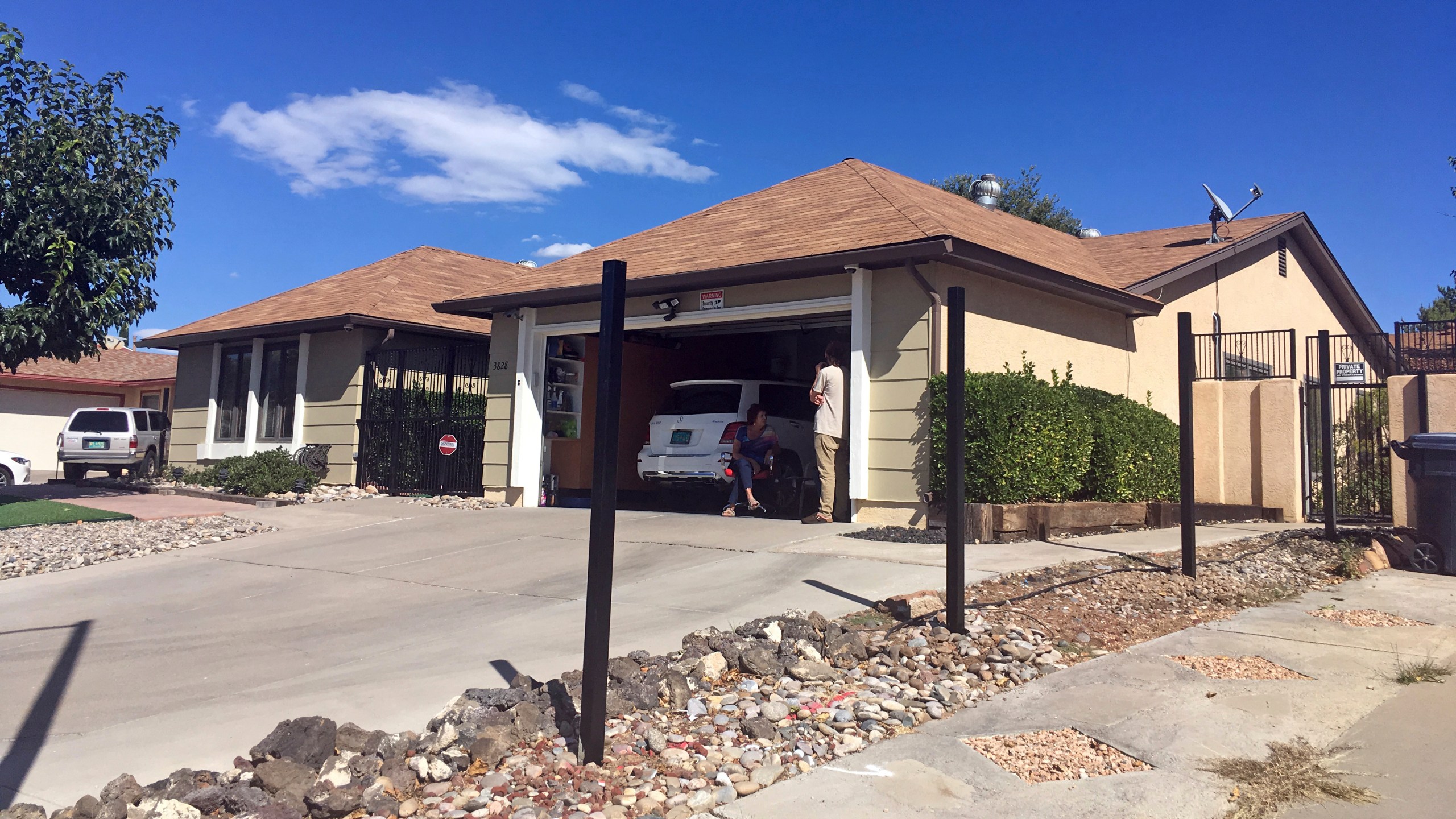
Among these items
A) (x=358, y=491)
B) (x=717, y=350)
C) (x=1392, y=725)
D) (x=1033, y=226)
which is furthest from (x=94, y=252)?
(x=1392, y=725)

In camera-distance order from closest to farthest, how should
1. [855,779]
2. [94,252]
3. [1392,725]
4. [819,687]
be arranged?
[855,779] < [1392,725] < [819,687] < [94,252]

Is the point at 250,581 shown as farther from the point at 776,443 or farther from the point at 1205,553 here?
the point at 1205,553

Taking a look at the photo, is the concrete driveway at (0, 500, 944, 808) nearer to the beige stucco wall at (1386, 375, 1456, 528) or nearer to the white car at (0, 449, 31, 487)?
the beige stucco wall at (1386, 375, 1456, 528)

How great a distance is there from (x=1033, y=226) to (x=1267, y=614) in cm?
1156

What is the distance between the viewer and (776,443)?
39.4 feet

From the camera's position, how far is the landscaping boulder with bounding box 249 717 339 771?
3.86 meters

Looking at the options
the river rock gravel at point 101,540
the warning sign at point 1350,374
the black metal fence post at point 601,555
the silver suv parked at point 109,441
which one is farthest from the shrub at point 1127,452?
the silver suv parked at point 109,441

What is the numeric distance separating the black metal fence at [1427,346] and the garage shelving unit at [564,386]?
1054 cm

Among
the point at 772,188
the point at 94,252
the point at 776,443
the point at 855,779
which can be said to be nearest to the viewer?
the point at 855,779

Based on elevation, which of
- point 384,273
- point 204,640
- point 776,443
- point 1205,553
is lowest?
point 204,640

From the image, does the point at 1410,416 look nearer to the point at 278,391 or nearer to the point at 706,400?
the point at 706,400

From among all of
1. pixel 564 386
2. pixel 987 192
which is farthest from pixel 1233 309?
pixel 564 386

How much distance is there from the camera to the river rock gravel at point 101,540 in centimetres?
976

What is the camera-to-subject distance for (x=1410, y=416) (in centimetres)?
1091
